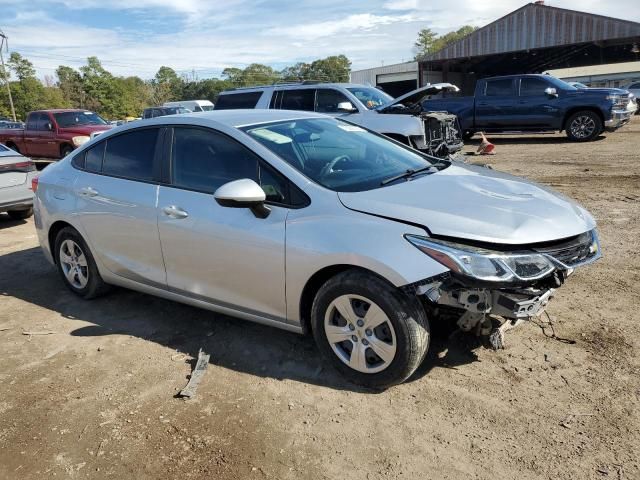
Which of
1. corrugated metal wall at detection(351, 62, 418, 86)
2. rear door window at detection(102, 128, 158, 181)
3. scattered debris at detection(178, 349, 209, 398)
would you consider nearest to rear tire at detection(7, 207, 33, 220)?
rear door window at detection(102, 128, 158, 181)

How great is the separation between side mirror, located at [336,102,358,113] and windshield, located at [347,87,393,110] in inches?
15.7

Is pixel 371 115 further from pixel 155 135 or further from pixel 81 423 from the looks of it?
pixel 81 423

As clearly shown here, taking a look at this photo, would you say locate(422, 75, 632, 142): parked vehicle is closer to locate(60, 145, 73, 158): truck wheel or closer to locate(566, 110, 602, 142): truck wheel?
locate(566, 110, 602, 142): truck wheel

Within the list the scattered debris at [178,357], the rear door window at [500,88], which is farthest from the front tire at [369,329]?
the rear door window at [500,88]

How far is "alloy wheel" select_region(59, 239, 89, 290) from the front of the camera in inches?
Result: 187

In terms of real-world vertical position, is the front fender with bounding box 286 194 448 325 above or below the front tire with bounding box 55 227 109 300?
above

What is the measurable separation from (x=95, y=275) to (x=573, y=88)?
14.0 m

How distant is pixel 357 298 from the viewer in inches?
119

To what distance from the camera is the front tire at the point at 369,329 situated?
2.89 metres

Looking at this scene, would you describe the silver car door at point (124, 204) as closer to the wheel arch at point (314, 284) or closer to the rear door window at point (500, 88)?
the wheel arch at point (314, 284)

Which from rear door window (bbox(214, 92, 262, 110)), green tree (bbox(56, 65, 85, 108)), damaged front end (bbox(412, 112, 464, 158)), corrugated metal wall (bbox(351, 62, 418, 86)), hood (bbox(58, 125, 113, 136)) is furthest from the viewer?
green tree (bbox(56, 65, 85, 108))

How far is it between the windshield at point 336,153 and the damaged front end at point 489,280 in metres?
0.80

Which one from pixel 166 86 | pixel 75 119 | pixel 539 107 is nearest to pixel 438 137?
pixel 539 107

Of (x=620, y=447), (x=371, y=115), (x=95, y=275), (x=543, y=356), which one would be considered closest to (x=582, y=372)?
(x=543, y=356)
